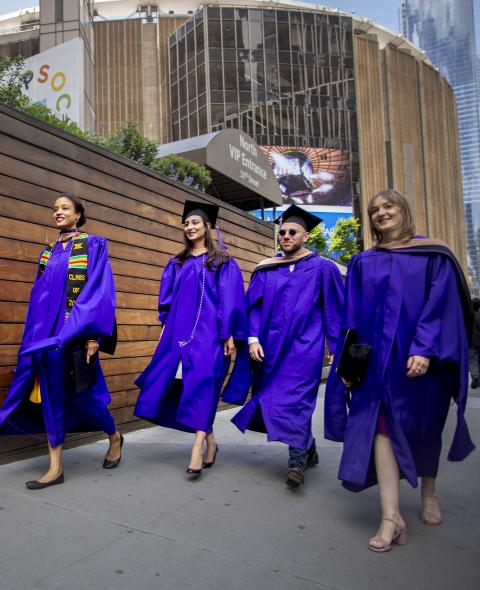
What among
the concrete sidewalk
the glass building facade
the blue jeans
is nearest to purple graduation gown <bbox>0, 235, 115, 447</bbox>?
the concrete sidewalk

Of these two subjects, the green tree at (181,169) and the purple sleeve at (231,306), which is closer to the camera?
the purple sleeve at (231,306)

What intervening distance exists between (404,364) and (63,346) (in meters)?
2.01

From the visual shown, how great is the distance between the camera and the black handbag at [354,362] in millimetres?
2717

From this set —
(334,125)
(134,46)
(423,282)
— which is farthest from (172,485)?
(134,46)

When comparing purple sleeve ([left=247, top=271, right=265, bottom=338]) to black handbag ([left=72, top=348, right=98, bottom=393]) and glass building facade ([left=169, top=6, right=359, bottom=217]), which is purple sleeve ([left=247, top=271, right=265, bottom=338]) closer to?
black handbag ([left=72, top=348, right=98, bottom=393])

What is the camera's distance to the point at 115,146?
801 cm

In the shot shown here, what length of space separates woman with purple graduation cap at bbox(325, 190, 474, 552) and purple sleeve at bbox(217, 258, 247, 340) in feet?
3.90

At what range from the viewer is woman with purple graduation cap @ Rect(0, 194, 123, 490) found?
10.9 ft

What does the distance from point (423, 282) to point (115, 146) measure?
6394mm

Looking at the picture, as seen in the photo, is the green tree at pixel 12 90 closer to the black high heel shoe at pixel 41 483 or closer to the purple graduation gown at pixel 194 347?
the purple graduation gown at pixel 194 347

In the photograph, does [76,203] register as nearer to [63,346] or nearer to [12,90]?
[63,346]

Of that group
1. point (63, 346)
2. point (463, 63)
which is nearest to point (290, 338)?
point (63, 346)

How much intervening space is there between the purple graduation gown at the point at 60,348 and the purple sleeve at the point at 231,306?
32.5 inches

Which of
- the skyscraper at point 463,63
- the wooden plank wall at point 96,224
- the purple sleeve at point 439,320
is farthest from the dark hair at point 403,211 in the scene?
the skyscraper at point 463,63
